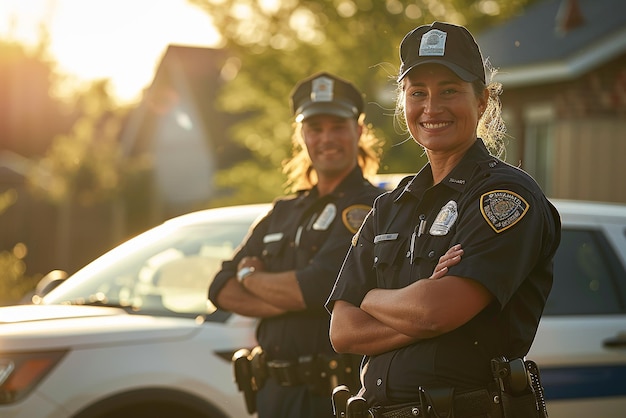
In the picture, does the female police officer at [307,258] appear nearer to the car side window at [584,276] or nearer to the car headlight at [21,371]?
the car headlight at [21,371]

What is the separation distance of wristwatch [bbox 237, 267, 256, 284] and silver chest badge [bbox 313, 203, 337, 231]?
0.32 meters

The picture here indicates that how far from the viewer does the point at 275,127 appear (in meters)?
20.0

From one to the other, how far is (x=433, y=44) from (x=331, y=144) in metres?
1.32

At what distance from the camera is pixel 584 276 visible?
5.44 meters

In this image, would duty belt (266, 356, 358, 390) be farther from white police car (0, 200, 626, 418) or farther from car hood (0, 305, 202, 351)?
car hood (0, 305, 202, 351)

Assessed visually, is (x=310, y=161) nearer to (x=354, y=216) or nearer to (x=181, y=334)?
(x=354, y=216)

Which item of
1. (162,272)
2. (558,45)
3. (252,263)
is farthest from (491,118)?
(558,45)

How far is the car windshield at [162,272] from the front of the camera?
5.47 meters

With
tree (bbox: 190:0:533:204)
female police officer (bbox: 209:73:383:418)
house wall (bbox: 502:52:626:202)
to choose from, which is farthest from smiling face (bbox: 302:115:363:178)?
tree (bbox: 190:0:533:204)

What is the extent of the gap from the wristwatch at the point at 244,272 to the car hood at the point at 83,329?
0.73 m

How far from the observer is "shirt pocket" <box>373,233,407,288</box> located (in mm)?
3072

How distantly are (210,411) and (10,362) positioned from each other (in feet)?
2.94

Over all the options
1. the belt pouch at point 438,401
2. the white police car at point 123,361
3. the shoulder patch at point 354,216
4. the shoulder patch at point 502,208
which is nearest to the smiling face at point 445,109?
the shoulder patch at point 502,208

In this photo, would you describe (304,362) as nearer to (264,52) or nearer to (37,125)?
(264,52)
